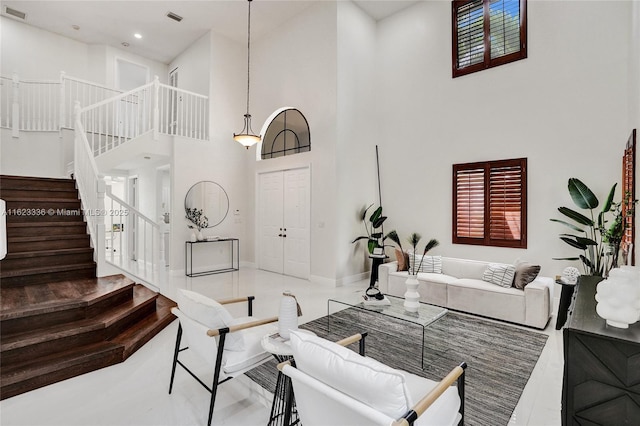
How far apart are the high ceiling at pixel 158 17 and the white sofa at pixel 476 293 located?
521cm

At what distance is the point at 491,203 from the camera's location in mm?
5473

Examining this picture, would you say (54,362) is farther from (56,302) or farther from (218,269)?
(218,269)

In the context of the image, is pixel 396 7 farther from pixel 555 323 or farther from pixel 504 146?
pixel 555 323

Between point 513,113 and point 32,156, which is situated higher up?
point 513,113

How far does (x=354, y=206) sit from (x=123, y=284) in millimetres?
4054

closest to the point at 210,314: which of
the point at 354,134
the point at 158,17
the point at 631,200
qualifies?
the point at 631,200

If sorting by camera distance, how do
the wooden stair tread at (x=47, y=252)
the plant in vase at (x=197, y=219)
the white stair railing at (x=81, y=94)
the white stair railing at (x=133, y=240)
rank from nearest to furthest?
the wooden stair tread at (x=47, y=252) < the white stair railing at (x=133, y=240) < the plant in vase at (x=197, y=219) < the white stair railing at (x=81, y=94)

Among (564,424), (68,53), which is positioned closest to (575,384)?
(564,424)

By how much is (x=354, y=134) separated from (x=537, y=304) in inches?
163

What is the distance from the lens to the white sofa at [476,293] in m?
3.92

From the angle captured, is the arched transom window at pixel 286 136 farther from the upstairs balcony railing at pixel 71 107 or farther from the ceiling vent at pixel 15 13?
the ceiling vent at pixel 15 13

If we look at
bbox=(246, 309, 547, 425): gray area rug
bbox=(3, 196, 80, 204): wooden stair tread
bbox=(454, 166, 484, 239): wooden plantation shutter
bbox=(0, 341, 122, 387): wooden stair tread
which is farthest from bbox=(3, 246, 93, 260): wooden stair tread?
bbox=(454, 166, 484, 239): wooden plantation shutter

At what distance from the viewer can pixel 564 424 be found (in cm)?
165

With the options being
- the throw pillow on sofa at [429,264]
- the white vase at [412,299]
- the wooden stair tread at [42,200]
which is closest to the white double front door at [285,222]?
the throw pillow on sofa at [429,264]
